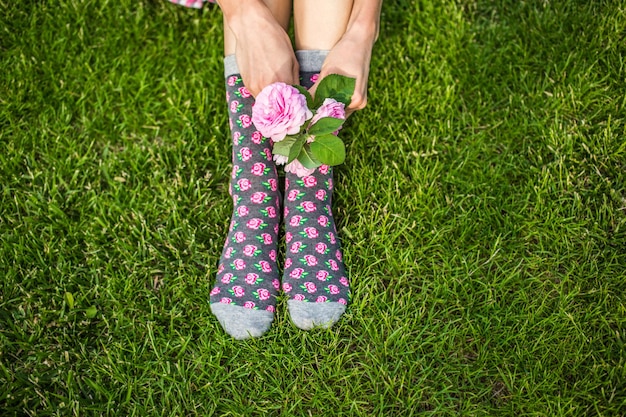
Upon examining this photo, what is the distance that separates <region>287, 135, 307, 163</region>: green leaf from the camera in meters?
1.47

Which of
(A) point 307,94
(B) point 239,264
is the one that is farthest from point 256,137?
(B) point 239,264

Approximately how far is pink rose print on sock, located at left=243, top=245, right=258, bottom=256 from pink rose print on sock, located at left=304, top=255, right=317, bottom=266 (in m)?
0.15

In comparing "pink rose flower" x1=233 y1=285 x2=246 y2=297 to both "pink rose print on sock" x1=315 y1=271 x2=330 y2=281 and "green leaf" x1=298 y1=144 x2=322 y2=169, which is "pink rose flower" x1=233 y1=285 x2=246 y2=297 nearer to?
"pink rose print on sock" x1=315 y1=271 x2=330 y2=281

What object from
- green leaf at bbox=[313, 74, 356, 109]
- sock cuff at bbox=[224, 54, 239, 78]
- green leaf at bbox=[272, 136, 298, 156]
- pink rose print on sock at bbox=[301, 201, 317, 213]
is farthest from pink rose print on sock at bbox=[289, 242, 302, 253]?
sock cuff at bbox=[224, 54, 239, 78]

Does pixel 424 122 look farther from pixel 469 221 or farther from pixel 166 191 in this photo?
pixel 166 191

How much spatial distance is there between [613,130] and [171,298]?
1595 mm

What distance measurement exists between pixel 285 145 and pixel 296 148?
2.0 inches

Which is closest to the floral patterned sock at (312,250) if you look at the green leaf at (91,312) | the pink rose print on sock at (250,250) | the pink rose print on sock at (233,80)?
the pink rose print on sock at (250,250)

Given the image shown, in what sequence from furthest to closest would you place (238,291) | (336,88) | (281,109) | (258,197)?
(258,197) < (238,291) < (336,88) < (281,109)

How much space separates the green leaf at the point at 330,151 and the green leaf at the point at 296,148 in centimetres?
4

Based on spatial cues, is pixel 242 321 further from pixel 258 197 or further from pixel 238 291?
pixel 258 197

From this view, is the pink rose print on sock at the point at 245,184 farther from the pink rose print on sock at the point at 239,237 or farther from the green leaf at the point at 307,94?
the green leaf at the point at 307,94

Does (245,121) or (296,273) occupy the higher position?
(245,121)

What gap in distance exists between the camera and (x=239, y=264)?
1690mm
